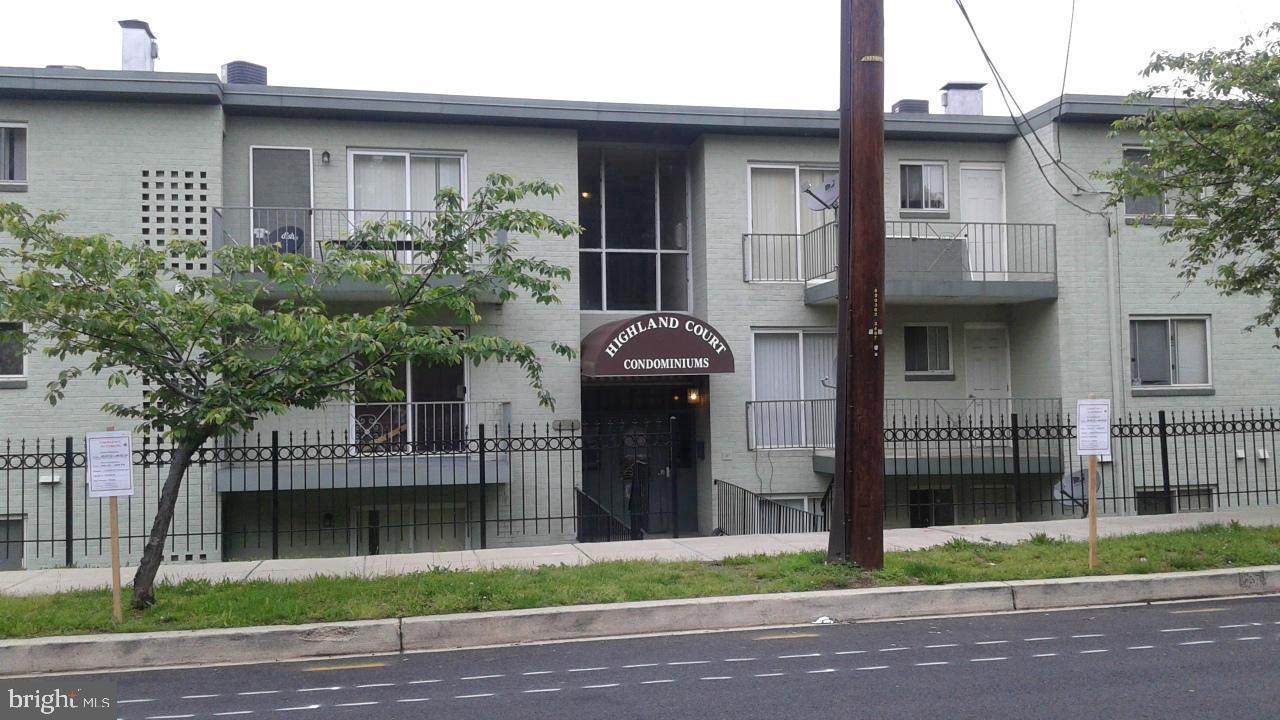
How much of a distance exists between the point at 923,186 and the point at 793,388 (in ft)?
14.1

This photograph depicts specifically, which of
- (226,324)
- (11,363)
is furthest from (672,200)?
(226,324)

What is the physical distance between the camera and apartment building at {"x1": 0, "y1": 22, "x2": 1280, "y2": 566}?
15.7 meters

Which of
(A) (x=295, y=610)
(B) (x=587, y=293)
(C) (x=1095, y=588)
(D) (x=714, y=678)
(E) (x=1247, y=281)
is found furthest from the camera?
(B) (x=587, y=293)

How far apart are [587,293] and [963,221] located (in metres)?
A: 6.78

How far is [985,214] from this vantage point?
62.8 ft

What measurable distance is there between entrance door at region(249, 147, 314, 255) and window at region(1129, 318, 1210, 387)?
1386cm

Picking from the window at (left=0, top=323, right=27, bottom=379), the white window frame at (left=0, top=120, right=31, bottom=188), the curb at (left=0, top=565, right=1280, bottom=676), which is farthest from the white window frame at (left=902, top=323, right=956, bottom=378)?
the white window frame at (left=0, top=120, right=31, bottom=188)

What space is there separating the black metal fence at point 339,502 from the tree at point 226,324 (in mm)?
4765

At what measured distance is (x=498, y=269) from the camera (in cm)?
1008

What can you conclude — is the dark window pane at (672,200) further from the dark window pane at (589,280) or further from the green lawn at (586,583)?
the green lawn at (586,583)

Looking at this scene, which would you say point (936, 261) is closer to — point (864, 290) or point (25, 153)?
point (864, 290)

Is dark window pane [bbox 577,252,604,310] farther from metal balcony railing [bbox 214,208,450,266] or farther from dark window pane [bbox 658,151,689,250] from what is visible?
metal balcony railing [bbox 214,208,450,266]

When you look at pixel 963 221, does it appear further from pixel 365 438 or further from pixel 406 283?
pixel 406 283

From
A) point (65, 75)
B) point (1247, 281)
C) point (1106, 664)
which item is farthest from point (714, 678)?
point (65, 75)
